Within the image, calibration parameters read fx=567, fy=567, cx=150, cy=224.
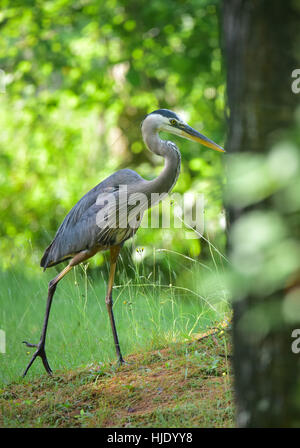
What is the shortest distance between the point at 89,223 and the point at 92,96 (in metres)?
4.97

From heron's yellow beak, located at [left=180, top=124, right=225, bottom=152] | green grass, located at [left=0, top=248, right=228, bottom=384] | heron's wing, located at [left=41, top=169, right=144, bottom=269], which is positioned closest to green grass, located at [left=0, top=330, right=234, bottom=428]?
green grass, located at [left=0, top=248, right=228, bottom=384]

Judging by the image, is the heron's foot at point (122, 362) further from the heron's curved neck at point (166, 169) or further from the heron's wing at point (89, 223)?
the heron's curved neck at point (166, 169)

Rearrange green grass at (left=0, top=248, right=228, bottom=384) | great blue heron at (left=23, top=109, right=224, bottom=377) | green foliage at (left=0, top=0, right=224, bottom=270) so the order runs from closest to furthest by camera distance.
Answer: green grass at (left=0, top=248, right=228, bottom=384), great blue heron at (left=23, top=109, right=224, bottom=377), green foliage at (left=0, top=0, right=224, bottom=270)

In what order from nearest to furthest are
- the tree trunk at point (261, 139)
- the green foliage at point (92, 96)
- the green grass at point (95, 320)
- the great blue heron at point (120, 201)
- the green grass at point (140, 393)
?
1. the tree trunk at point (261, 139)
2. the green grass at point (140, 393)
3. the green grass at point (95, 320)
4. the great blue heron at point (120, 201)
5. the green foliage at point (92, 96)

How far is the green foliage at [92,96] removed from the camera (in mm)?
7336

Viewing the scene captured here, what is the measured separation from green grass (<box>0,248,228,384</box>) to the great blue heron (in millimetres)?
215

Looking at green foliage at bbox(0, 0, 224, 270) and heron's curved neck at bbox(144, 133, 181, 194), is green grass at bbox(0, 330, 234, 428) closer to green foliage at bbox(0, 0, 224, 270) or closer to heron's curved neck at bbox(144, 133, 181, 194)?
heron's curved neck at bbox(144, 133, 181, 194)

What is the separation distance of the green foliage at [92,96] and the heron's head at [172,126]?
221 centimetres

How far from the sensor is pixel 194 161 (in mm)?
7531

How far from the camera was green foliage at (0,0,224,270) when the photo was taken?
734 cm

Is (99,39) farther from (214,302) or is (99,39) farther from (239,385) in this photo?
(239,385)

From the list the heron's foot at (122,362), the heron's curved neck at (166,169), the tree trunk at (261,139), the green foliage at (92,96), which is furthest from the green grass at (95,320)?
the tree trunk at (261,139)

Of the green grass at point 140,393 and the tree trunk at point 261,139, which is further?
the green grass at point 140,393
